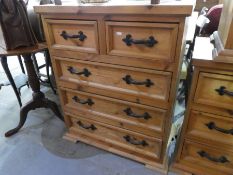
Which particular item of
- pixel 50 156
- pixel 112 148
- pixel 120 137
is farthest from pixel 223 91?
pixel 50 156

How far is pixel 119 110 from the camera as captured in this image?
44.7 inches

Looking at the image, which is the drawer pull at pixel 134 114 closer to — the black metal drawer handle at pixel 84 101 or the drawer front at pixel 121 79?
the drawer front at pixel 121 79

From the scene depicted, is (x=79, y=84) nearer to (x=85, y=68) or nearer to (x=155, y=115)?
(x=85, y=68)

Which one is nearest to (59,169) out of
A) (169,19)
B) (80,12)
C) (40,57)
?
(80,12)

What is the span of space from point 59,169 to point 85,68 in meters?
0.72

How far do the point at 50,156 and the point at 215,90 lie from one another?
3.80ft

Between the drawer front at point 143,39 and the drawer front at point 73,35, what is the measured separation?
90 mm

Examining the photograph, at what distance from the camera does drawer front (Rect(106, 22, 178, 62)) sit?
78cm

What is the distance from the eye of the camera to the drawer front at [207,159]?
1.03 m

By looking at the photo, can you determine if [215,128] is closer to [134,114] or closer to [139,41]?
[134,114]

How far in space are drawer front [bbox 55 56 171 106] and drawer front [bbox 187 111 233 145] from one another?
8.3 inches

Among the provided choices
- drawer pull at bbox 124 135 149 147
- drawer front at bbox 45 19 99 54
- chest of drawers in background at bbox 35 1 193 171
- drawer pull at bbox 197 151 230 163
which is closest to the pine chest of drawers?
drawer pull at bbox 197 151 230 163

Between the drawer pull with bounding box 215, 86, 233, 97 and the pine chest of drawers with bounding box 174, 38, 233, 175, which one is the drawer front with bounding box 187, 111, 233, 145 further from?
the drawer pull with bounding box 215, 86, 233, 97

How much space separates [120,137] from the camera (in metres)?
1.27
